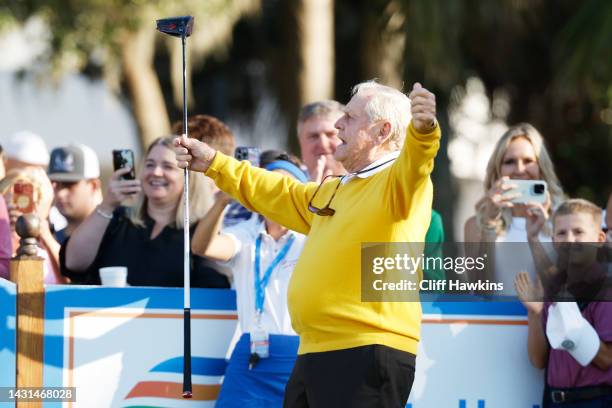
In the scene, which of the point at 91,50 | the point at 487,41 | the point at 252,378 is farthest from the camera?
the point at 487,41

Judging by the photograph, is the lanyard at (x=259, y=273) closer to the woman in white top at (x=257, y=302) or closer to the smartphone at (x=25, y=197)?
the woman in white top at (x=257, y=302)

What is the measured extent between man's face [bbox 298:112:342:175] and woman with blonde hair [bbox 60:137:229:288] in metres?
0.66

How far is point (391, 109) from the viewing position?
5.92m

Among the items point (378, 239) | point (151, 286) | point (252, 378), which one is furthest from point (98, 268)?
point (378, 239)

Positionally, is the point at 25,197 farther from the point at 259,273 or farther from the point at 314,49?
the point at 314,49

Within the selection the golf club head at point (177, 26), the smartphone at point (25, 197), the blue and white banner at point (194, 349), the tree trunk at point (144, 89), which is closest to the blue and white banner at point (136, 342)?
the blue and white banner at point (194, 349)

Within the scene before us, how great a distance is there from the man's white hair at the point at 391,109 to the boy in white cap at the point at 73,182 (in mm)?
2482

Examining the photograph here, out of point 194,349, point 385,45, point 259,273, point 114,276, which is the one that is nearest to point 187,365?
point 259,273

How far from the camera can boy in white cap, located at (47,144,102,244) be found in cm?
801

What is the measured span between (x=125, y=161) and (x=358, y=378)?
2.26 meters

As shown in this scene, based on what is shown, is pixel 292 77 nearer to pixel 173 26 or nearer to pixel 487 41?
pixel 487 41

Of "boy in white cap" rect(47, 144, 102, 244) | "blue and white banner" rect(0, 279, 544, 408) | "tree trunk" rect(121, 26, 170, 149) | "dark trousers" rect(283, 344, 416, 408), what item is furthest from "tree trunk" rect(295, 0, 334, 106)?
"dark trousers" rect(283, 344, 416, 408)

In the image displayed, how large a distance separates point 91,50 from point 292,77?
2363mm

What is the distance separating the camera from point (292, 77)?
56.4ft
